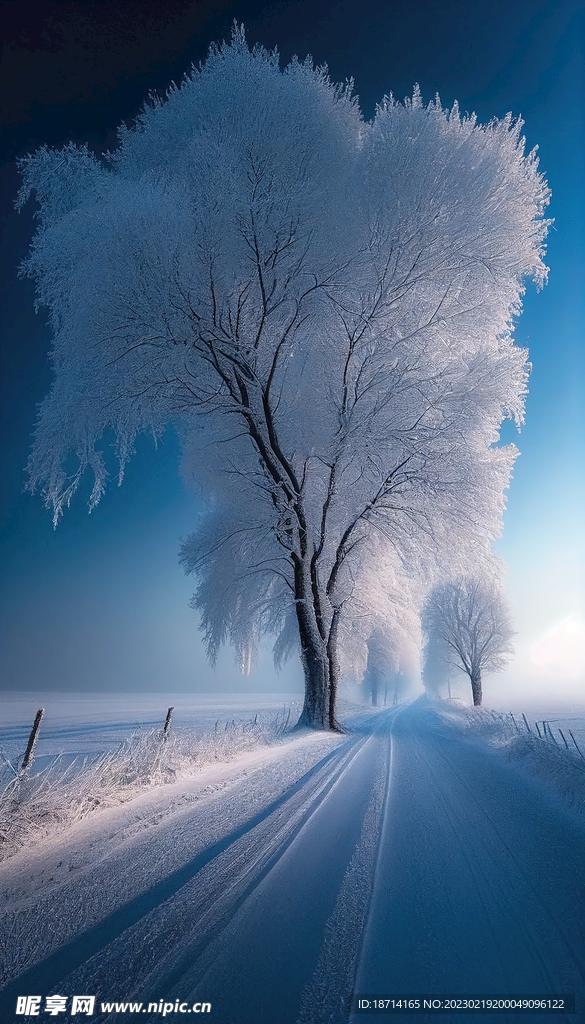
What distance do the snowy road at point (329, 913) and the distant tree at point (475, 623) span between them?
25174mm

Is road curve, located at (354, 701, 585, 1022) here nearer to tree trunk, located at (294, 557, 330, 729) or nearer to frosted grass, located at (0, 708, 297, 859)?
frosted grass, located at (0, 708, 297, 859)

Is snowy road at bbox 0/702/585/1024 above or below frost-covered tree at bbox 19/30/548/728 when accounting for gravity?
below

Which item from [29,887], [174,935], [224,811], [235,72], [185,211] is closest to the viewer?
[174,935]

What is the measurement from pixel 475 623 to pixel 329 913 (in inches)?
1109

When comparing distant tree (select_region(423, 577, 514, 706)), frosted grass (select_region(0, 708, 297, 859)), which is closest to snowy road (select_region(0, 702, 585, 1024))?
frosted grass (select_region(0, 708, 297, 859))

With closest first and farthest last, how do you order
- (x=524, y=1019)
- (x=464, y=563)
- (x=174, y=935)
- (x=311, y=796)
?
1. (x=524, y=1019)
2. (x=174, y=935)
3. (x=311, y=796)
4. (x=464, y=563)

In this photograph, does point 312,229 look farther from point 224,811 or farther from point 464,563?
point 224,811

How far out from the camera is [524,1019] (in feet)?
4.73

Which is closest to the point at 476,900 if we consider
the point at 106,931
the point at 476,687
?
the point at 106,931

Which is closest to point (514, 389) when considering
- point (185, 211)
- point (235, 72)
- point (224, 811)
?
point (185, 211)

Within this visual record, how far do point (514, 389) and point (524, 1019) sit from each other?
9105mm

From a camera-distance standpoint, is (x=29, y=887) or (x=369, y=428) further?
(x=369, y=428)

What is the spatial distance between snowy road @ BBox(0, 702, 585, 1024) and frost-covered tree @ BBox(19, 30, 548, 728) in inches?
254

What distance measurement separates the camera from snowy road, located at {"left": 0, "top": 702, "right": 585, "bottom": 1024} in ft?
4.99
